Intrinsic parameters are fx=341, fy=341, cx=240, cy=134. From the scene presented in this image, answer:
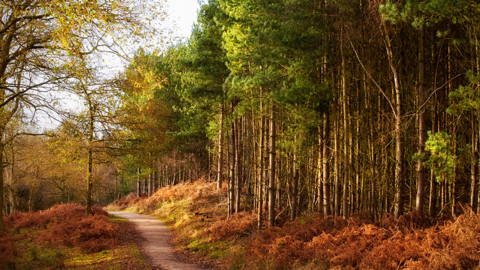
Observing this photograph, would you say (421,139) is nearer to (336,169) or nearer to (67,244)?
(336,169)

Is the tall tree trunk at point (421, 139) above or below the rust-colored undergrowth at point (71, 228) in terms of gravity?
above

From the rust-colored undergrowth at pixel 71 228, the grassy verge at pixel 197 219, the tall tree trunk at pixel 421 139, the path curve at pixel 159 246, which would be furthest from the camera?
the rust-colored undergrowth at pixel 71 228

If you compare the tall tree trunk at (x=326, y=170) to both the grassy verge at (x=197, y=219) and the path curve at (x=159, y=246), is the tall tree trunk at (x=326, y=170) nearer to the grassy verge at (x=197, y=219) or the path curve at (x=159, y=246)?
the grassy verge at (x=197, y=219)

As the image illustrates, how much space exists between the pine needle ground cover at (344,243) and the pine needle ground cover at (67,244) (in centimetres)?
283

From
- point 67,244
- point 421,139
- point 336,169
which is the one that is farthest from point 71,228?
point 421,139

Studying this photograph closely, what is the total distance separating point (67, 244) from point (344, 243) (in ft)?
34.9

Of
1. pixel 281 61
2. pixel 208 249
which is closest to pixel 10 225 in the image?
pixel 208 249

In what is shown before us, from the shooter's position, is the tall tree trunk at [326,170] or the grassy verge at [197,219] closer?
the tall tree trunk at [326,170]

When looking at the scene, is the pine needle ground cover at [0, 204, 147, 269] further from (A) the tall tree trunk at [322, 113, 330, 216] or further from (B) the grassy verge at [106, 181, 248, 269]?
(A) the tall tree trunk at [322, 113, 330, 216]

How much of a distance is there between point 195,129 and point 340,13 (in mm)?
19686

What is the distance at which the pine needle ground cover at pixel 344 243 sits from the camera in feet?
20.5

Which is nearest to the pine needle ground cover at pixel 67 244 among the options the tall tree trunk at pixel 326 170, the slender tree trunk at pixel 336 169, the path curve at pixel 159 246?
the path curve at pixel 159 246

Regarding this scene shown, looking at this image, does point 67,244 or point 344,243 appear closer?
point 344,243

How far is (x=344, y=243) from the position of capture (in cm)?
860
